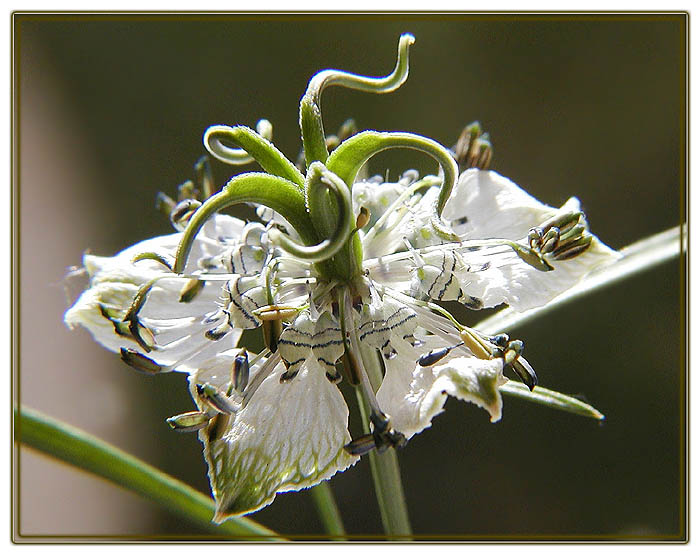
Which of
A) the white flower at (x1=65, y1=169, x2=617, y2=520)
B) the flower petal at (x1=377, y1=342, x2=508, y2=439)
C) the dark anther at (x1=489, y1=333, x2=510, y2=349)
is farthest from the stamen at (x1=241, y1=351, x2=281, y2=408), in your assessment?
the dark anther at (x1=489, y1=333, x2=510, y2=349)

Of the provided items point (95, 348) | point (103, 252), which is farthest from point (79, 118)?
point (95, 348)

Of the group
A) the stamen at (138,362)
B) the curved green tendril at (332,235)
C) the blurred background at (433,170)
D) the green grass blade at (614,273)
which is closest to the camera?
the curved green tendril at (332,235)

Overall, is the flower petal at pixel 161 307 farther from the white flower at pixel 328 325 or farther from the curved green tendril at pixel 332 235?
the curved green tendril at pixel 332 235

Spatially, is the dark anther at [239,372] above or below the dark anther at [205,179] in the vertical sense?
below

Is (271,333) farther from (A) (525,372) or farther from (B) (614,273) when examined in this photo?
(B) (614,273)

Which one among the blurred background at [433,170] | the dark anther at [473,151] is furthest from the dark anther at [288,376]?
the blurred background at [433,170]

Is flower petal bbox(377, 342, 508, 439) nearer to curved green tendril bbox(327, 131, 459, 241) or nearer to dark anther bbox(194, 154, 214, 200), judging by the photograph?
curved green tendril bbox(327, 131, 459, 241)

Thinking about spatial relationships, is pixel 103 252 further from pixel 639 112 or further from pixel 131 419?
pixel 639 112
